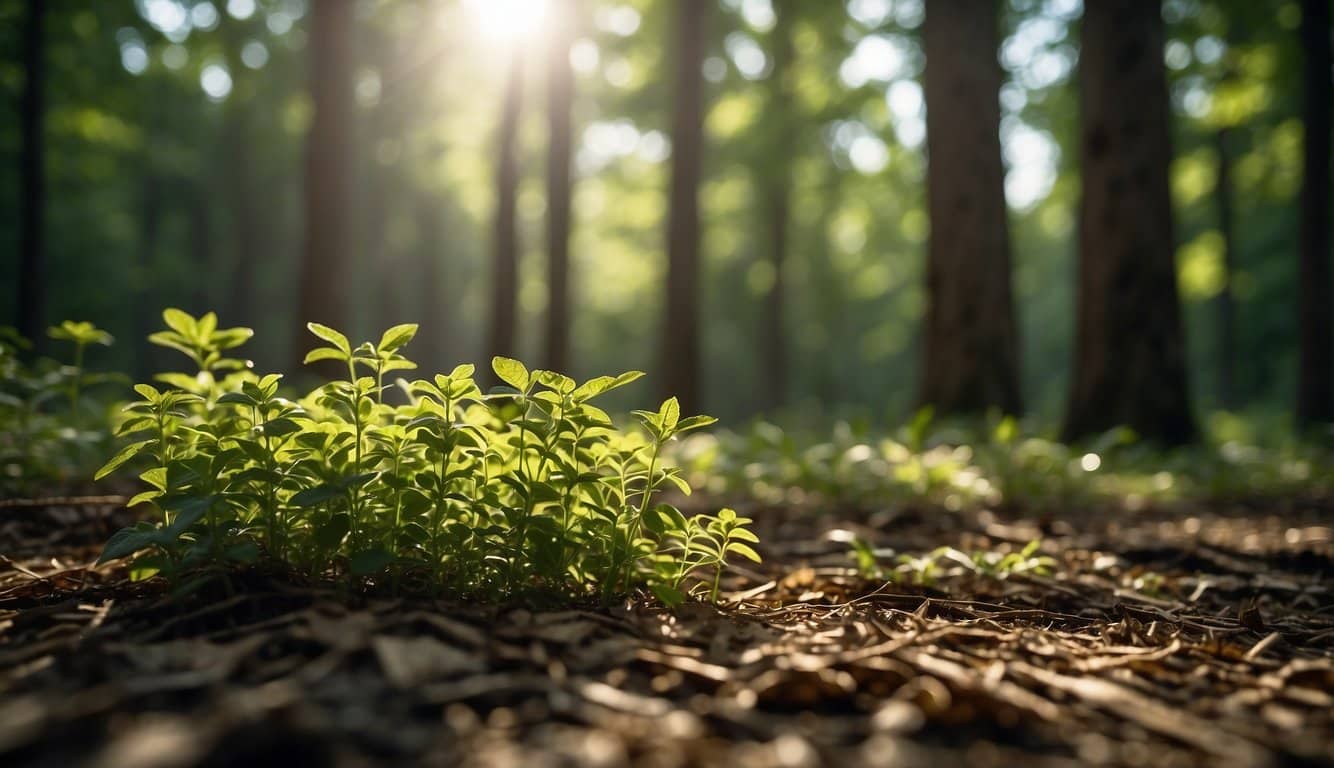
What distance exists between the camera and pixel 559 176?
10000mm

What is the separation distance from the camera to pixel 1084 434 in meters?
6.58

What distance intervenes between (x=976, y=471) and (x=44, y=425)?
4.33 m

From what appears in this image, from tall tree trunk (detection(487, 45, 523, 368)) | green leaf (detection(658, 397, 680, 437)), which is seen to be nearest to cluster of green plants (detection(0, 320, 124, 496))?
green leaf (detection(658, 397, 680, 437))

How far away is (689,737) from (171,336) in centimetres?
170

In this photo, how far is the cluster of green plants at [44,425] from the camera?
2508 mm

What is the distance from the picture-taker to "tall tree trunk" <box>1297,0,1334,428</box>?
9.58m

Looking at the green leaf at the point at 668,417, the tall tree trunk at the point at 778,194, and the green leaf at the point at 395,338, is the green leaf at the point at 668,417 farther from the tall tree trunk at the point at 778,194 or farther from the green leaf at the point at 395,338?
the tall tree trunk at the point at 778,194

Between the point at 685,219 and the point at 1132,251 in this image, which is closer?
the point at 1132,251

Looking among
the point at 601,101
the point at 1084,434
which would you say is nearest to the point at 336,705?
the point at 1084,434

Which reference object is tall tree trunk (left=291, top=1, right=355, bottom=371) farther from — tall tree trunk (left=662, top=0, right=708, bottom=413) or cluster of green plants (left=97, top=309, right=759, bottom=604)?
cluster of green plants (left=97, top=309, right=759, bottom=604)

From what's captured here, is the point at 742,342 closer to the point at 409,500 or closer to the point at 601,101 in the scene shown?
the point at 601,101

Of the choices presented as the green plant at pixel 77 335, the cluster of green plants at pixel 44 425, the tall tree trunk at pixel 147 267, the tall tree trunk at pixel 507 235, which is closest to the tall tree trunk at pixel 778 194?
the tall tree trunk at pixel 507 235

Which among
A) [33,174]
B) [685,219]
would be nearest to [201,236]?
[33,174]

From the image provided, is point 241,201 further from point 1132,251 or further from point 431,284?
point 1132,251
